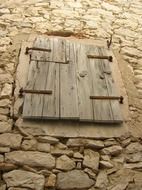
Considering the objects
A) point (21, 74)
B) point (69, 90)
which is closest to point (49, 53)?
point (21, 74)

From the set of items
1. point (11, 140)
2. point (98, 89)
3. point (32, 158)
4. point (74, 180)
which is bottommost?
point (74, 180)

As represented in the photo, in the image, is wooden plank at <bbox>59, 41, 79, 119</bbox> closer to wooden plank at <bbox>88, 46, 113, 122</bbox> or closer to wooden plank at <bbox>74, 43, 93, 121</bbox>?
wooden plank at <bbox>74, 43, 93, 121</bbox>

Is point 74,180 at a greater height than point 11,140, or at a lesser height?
lesser

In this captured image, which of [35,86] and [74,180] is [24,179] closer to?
[74,180]

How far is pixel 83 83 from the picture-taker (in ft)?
11.6

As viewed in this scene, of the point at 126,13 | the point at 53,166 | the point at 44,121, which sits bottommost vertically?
the point at 53,166

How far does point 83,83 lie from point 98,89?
0.59 ft

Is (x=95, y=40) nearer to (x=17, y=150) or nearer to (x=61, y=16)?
(x=61, y=16)

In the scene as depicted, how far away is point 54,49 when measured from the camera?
415 centimetres

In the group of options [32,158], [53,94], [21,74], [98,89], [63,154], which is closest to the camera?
[32,158]

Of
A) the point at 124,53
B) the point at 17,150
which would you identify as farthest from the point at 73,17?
the point at 17,150

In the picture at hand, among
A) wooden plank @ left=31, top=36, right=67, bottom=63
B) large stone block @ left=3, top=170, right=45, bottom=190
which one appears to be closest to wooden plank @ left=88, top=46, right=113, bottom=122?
wooden plank @ left=31, top=36, right=67, bottom=63

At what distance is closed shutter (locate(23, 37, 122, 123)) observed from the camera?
3.11 metres

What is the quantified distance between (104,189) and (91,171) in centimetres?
20
